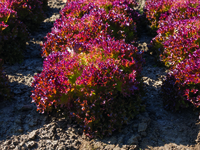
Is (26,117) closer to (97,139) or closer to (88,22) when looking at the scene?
(97,139)

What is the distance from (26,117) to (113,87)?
5.86 ft

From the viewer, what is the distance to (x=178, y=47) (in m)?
4.94

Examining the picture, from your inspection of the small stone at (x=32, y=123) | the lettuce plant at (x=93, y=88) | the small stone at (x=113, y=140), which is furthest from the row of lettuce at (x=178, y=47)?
the small stone at (x=32, y=123)

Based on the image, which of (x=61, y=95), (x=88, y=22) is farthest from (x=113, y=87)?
(x=88, y=22)

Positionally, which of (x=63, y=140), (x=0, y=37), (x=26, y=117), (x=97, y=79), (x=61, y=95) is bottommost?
(x=63, y=140)

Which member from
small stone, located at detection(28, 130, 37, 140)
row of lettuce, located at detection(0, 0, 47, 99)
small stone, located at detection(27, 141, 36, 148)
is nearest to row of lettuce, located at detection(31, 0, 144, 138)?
small stone, located at detection(28, 130, 37, 140)

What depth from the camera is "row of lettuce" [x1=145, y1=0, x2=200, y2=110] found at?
399 cm

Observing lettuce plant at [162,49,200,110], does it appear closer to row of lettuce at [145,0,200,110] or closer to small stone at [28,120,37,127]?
row of lettuce at [145,0,200,110]

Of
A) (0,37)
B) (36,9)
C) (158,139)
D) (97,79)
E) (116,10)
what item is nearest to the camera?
(97,79)

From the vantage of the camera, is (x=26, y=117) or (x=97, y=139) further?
(x=26, y=117)

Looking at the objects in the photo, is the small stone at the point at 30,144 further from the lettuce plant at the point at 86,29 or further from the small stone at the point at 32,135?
the lettuce plant at the point at 86,29

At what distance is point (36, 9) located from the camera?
705cm

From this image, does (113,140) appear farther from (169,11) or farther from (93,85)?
(169,11)

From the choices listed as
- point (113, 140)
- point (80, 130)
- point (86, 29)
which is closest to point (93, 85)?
point (80, 130)
